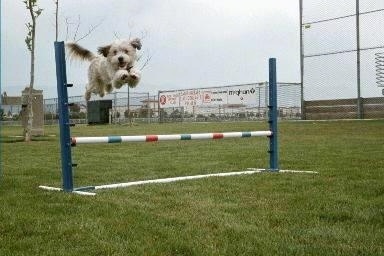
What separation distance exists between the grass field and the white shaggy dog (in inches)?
40.4

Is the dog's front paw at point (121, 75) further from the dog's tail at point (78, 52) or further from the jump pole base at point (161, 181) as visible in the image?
the jump pole base at point (161, 181)

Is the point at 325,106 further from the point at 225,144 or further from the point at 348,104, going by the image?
the point at 225,144

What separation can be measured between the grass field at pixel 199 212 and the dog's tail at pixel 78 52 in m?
1.30

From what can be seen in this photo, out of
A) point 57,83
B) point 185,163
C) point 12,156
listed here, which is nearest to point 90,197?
point 57,83

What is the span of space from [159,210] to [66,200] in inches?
40.3

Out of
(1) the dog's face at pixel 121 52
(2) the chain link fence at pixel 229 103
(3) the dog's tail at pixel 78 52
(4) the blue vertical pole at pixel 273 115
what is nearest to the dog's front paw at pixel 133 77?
(1) the dog's face at pixel 121 52

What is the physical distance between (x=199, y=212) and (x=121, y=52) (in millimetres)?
1427

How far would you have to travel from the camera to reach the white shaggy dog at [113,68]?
4484mm

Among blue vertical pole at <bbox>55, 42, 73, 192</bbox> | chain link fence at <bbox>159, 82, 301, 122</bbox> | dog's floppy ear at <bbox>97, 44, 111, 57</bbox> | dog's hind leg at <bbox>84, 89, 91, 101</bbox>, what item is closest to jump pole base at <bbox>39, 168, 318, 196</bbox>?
blue vertical pole at <bbox>55, 42, 73, 192</bbox>

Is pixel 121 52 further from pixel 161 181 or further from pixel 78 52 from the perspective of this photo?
pixel 161 181

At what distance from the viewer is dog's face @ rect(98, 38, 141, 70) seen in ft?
15.3

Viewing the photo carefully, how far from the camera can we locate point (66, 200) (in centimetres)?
557

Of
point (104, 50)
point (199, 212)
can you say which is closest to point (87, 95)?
point (104, 50)

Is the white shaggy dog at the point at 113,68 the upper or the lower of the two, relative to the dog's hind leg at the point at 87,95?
upper
